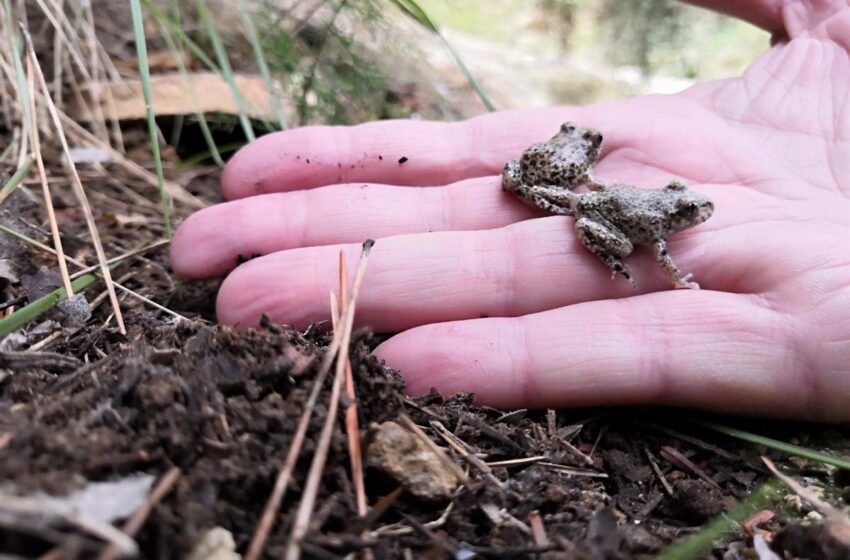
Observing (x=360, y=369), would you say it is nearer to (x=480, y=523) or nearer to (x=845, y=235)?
(x=480, y=523)

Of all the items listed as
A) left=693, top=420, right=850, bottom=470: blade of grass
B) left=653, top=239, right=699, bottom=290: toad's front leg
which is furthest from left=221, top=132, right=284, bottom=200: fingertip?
left=693, top=420, right=850, bottom=470: blade of grass

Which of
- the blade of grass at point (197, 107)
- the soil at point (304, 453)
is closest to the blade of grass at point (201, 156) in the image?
the blade of grass at point (197, 107)

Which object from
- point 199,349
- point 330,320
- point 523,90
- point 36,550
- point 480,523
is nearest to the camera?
point 36,550

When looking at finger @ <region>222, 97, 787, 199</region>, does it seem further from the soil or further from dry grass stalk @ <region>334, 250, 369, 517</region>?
dry grass stalk @ <region>334, 250, 369, 517</region>

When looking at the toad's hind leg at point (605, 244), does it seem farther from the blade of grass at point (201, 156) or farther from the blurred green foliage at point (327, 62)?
the blade of grass at point (201, 156)

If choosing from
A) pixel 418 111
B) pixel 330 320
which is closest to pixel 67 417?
pixel 330 320
